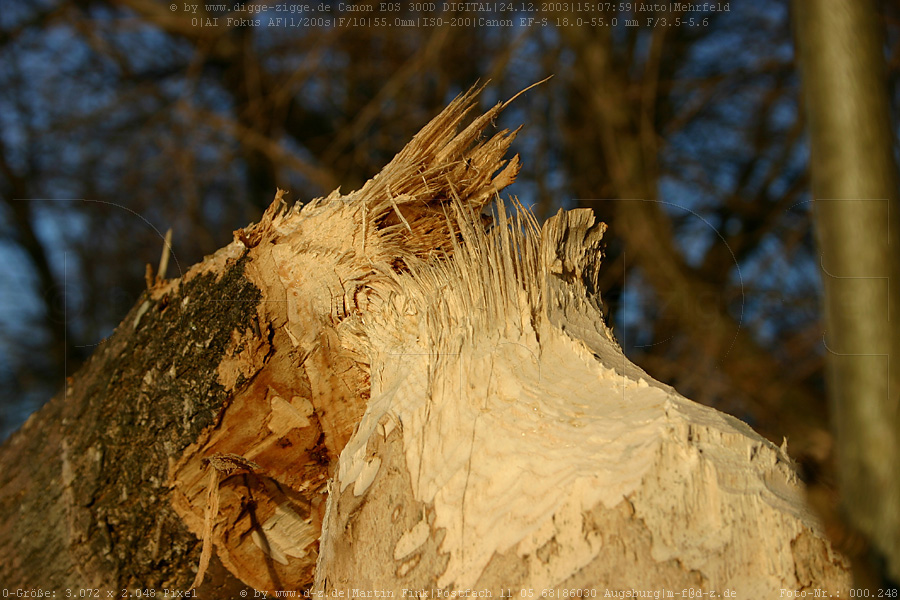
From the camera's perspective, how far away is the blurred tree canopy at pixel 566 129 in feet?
12.4

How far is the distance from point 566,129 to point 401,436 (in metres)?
3.55

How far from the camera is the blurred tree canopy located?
3793mm

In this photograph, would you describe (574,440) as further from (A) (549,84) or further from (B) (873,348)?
(A) (549,84)

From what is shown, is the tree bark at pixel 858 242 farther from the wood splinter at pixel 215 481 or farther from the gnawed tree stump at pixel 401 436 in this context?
the wood splinter at pixel 215 481

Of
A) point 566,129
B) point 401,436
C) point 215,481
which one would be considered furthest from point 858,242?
point 566,129

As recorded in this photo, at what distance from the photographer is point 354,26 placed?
4.05 m

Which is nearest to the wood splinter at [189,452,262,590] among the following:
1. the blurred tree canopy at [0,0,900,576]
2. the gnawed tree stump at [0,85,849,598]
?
the gnawed tree stump at [0,85,849,598]

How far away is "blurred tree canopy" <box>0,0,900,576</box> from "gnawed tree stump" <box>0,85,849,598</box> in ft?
7.43

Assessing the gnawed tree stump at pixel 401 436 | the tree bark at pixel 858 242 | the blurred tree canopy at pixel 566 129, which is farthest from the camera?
the blurred tree canopy at pixel 566 129

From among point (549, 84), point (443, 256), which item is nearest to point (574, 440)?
point (443, 256)

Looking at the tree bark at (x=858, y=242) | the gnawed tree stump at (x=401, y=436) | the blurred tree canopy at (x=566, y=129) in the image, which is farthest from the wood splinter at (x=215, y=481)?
the blurred tree canopy at (x=566, y=129)

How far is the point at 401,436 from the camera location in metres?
0.97

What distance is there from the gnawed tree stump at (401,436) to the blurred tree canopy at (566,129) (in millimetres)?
2265

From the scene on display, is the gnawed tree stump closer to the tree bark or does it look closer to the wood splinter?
the wood splinter
